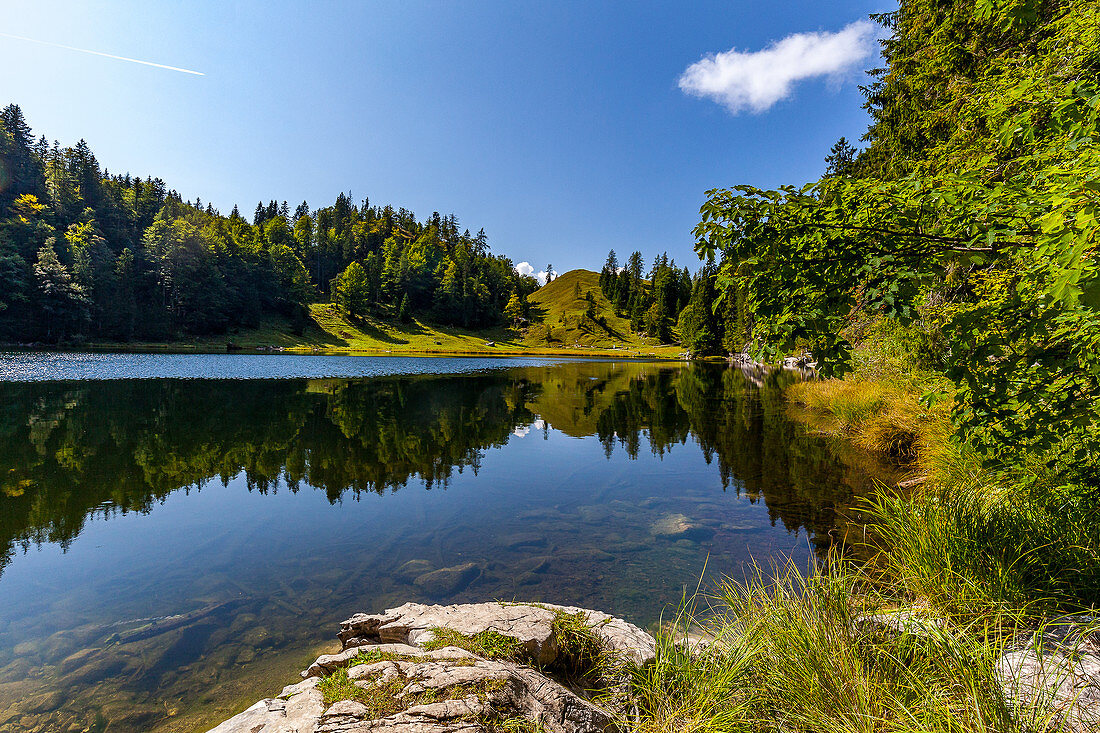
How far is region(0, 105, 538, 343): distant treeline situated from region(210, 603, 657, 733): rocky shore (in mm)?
104549

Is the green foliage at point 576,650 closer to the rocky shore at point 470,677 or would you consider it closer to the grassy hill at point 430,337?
the rocky shore at point 470,677

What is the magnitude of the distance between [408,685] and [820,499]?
37.0 ft

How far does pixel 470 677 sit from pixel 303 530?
7.99 metres

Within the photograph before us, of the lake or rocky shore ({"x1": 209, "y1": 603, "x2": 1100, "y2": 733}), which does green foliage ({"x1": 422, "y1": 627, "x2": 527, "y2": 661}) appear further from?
the lake

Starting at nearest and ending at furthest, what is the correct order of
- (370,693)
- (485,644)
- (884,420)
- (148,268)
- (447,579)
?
(370,693) < (485,644) < (447,579) < (884,420) < (148,268)

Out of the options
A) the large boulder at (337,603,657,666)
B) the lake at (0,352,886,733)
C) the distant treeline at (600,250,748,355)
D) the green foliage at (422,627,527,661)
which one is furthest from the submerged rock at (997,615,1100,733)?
the distant treeline at (600,250,748,355)

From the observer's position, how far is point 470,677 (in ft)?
11.5

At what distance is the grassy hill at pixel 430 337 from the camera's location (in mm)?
100812

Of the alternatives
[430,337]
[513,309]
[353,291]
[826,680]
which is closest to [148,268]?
[353,291]

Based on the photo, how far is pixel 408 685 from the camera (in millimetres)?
3430

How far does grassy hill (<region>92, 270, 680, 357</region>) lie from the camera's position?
101 meters

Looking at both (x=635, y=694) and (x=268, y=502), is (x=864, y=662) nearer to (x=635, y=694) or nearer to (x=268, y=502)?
(x=635, y=694)

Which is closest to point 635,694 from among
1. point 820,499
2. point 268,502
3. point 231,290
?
point 820,499

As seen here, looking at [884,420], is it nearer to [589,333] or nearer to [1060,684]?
[1060,684]
